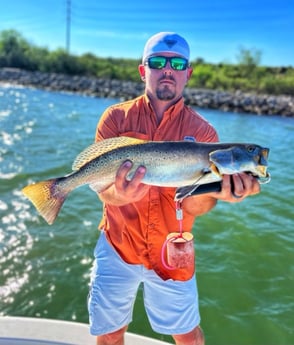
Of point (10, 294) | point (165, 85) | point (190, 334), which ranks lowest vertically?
point (10, 294)

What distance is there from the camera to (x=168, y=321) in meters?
3.34

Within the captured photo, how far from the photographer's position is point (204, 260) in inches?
270

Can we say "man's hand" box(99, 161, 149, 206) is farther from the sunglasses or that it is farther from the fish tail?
the sunglasses

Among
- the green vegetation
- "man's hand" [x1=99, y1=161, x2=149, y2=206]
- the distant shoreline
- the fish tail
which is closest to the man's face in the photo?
"man's hand" [x1=99, y1=161, x2=149, y2=206]

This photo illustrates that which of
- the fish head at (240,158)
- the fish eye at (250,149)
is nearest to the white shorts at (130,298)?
the fish head at (240,158)

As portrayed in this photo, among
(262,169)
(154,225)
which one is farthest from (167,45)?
(154,225)

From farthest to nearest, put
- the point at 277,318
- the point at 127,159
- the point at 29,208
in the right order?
the point at 29,208, the point at 277,318, the point at 127,159

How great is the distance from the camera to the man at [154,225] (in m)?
3.31

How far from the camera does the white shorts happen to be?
334 centimetres

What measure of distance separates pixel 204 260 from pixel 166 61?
438cm

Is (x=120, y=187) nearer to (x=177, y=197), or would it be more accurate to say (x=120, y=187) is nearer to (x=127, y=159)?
(x=127, y=159)

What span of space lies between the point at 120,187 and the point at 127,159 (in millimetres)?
211

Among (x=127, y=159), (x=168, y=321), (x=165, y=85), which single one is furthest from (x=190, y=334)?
(x=165, y=85)

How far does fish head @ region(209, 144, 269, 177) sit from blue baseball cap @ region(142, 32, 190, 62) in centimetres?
104
